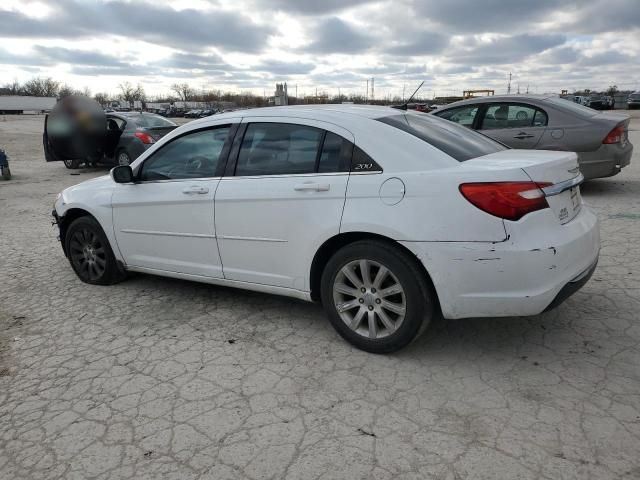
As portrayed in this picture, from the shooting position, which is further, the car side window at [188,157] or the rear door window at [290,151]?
the car side window at [188,157]

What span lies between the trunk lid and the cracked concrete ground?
36.5 inches

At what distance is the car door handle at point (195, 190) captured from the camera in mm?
3871

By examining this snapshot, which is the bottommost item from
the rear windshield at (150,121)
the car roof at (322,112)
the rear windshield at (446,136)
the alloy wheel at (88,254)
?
the alloy wheel at (88,254)

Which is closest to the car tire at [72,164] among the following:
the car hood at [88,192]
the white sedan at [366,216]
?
the car hood at [88,192]

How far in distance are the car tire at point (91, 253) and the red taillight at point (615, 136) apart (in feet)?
22.3

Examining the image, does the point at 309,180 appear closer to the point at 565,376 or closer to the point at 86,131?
the point at 565,376

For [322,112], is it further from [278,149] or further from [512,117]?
[512,117]

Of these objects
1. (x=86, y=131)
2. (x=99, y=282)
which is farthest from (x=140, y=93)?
(x=99, y=282)

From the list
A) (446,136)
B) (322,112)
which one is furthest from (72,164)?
(446,136)

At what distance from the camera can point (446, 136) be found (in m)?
3.52

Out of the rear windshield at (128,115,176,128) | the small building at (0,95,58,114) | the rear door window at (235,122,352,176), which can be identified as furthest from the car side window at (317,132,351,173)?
the small building at (0,95,58,114)

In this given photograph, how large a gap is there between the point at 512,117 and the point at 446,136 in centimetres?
505

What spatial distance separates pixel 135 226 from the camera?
440 centimetres

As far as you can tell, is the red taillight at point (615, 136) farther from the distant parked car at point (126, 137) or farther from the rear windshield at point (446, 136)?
the distant parked car at point (126, 137)
